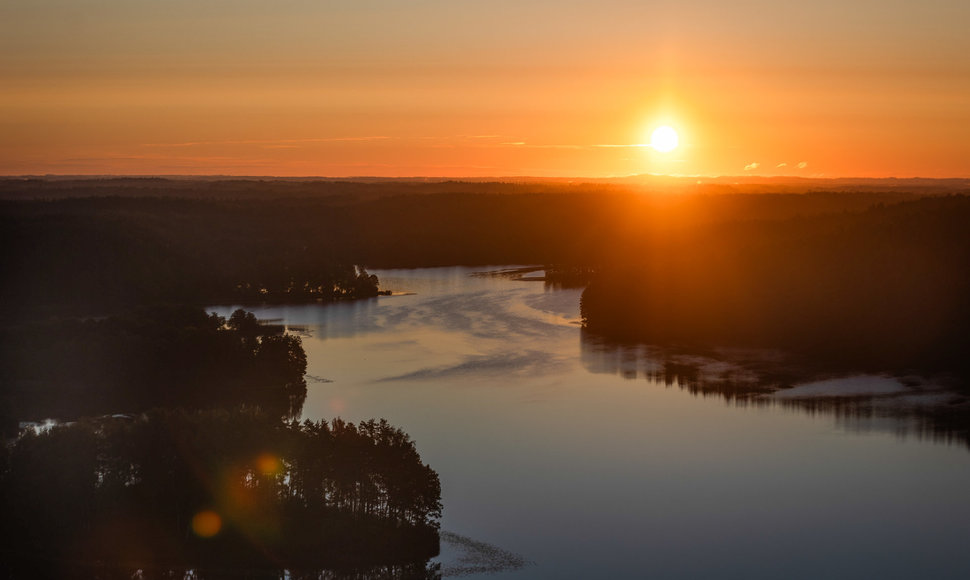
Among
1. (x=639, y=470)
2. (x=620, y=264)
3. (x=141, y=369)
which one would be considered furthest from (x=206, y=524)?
(x=620, y=264)

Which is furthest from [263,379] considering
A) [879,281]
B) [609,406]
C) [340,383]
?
[879,281]

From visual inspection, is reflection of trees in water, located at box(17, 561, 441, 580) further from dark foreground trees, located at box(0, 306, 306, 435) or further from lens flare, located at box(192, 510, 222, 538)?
dark foreground trees, located at box(0, 306, 306, 435)

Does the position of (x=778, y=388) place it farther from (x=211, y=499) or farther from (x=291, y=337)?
(x=211, y=499)

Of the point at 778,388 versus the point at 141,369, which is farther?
the point at 778,388

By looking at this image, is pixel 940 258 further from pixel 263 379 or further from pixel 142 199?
pixel 142 199

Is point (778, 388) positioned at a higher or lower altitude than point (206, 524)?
lower

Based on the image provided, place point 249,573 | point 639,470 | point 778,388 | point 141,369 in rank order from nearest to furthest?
point 249,573
point 639,470
point 141,369
point 778,388

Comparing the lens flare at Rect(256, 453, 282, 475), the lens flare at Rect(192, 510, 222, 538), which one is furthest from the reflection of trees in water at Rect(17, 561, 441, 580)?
the lens flare at Rect(256, 453, 282, 475)
